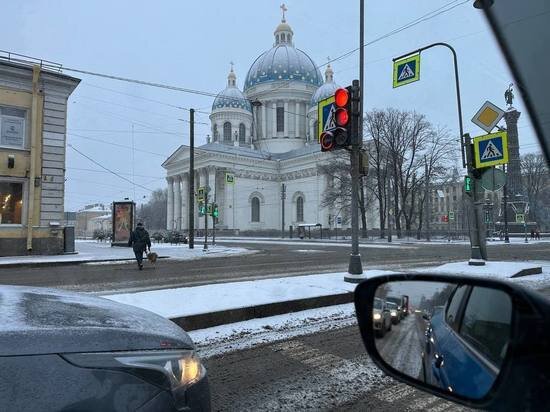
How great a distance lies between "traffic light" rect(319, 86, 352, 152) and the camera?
10195mm

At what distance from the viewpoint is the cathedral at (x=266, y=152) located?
Answer: 8156 centimetres

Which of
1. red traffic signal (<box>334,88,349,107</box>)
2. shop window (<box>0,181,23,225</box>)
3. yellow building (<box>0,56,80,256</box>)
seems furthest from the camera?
shop window (<box>0,181,23,225</box>)

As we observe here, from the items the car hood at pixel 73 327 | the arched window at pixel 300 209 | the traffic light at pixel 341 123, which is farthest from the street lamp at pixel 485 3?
the arched window at pixel 300 209

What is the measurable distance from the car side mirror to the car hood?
1028mm

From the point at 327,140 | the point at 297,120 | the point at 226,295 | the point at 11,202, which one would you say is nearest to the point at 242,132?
the point at 297,120

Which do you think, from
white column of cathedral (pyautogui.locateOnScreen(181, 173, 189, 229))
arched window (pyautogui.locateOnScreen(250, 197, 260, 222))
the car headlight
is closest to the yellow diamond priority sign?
the car headlight

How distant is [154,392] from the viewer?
193 cm

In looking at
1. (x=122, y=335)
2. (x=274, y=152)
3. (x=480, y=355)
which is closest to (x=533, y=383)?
(x=480, y=355)

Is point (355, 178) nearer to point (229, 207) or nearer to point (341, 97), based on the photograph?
point (341, 97)

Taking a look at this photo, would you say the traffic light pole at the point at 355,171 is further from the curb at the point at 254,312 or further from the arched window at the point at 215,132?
the arched window at the point at 215,132

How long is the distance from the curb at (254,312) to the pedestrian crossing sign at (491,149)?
6838 millimetres

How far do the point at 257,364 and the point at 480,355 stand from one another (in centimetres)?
398

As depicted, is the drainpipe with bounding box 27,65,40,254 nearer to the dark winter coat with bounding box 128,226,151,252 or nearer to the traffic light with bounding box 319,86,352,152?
the dark winter coat with bounding box 128,226,151,252

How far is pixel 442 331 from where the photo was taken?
1.88 m
